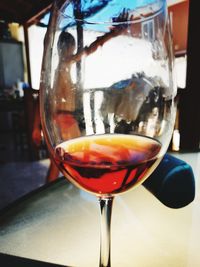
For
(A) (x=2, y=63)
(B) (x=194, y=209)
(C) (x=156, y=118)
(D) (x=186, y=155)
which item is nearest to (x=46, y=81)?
(C) (x=156, y=118)

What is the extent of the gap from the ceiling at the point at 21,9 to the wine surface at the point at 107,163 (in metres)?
4.40

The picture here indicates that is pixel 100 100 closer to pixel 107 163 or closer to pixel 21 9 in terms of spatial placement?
pixel 107 163

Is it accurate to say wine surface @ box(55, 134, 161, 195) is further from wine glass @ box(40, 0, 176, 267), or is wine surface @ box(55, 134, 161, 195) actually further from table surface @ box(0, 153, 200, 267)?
table surface @ box(0, 153, 200, 267)

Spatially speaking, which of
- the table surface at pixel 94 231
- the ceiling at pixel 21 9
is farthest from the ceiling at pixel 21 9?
the table surface at pixel 94 231

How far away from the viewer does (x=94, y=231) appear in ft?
1.61

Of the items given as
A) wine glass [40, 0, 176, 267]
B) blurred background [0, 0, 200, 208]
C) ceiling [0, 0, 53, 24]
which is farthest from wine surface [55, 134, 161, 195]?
ceiling [0, 0, 53, 24]

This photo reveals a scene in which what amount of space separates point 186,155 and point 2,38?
23.8 ft

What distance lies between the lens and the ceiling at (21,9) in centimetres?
454

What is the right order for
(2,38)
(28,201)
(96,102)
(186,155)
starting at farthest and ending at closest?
(2,38)
(186,155)
(28,201)
(96,102)

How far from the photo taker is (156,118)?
0.39 meters

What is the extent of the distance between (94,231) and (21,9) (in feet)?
17.2

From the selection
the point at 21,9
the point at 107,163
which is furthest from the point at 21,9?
the point at 107,163

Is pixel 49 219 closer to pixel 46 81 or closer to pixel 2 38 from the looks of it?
pixel 46 81

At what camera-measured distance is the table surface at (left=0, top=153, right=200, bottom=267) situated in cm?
42
